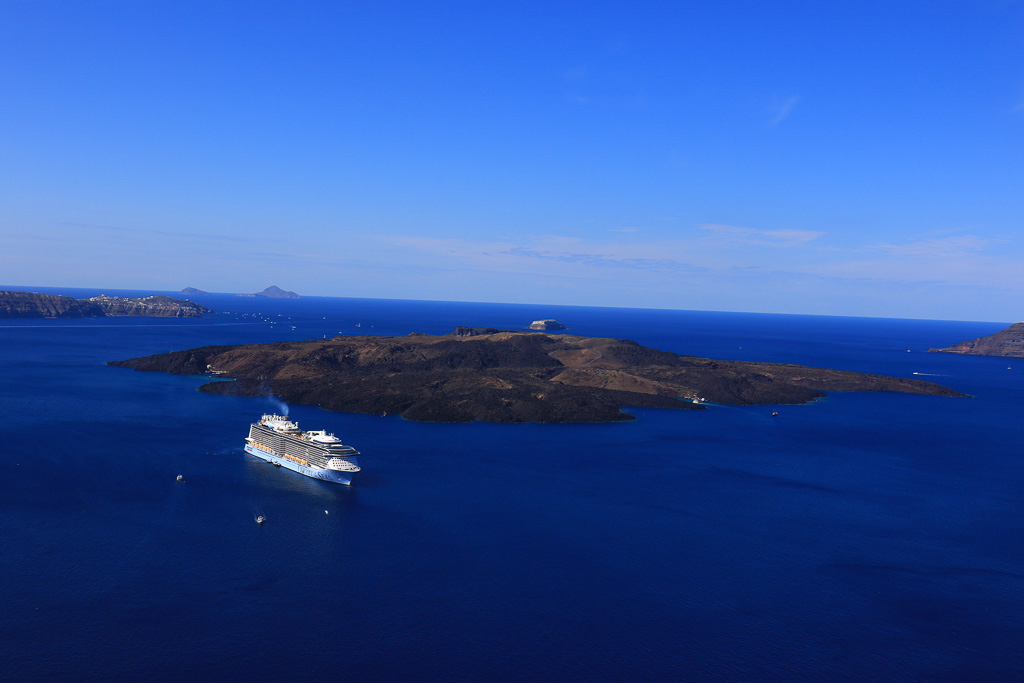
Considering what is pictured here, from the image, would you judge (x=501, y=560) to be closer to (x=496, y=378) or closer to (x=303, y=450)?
(x=303, y=450)

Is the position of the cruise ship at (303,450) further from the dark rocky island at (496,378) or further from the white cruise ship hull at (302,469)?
the dark rocky island at (496,378)

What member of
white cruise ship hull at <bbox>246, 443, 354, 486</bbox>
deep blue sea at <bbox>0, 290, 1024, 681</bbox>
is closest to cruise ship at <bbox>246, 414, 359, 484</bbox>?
white cruise ship hull at <bbox>246, 443, 354, 486</bbox>

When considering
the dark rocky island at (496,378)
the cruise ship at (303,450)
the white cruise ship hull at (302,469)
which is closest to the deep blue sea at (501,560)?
the white cruise ship hull at (302,469)

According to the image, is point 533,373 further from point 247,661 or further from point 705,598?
point 247,661

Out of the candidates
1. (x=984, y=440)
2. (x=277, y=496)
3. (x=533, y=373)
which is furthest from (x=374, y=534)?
(x=984, y=440)

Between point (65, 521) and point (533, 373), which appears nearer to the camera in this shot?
point (65, 521)

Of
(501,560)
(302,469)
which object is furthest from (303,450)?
(501,560)
